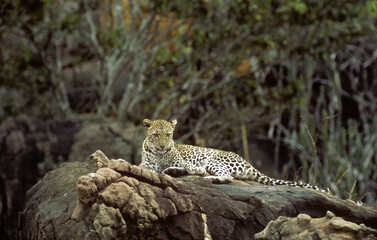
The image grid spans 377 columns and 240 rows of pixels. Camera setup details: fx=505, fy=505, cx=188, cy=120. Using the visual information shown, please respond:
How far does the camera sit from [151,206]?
578 cm

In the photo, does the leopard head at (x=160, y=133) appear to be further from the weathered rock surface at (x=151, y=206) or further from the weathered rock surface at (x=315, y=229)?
the weathered rock surface at (x=315, y=229)

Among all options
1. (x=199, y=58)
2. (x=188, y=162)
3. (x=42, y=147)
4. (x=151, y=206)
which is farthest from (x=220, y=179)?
(x=199, y=58)

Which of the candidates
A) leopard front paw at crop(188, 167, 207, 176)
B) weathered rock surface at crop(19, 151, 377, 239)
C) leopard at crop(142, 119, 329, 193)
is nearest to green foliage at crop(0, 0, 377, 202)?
leopard at crop(142, 119, 329, 193)

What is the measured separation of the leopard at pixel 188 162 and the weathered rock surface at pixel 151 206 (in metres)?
0.55

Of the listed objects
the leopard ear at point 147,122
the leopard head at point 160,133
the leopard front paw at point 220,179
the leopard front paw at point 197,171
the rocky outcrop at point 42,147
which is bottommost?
the rocky outcrop at point 42,147

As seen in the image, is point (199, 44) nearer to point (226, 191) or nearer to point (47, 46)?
point (47, 46)

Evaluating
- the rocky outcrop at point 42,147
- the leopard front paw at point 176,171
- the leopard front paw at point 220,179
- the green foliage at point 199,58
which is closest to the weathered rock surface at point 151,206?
the leopard front paw at point 220,179

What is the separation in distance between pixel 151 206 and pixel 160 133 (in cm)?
181

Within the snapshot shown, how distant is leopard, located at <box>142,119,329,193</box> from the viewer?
743 cm

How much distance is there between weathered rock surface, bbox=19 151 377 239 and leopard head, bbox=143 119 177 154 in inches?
26.5

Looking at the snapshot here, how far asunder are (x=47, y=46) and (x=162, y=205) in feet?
41.6

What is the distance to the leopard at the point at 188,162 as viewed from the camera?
7.43 meters

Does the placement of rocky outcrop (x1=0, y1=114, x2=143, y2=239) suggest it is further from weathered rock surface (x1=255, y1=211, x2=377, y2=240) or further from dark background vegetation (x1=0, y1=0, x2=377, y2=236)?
weathered rock surface (x1=255, y1=211, x2=377, y2=240)

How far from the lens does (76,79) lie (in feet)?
67.3
